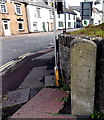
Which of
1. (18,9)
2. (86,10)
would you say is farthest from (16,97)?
(18,9)

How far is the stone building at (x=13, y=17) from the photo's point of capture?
71.5 ft

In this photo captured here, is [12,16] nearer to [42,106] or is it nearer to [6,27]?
[6,27]

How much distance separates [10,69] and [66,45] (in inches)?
145

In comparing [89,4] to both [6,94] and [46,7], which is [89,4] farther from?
[46,7]

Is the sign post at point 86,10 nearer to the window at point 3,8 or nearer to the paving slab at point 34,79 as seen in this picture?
the paving slab at point 34,79

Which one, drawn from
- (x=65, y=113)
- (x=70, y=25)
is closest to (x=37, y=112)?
(x=65, y=113)

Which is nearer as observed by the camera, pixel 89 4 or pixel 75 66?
pixel 75 66

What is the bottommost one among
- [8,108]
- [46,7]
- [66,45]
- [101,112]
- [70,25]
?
[8,108]

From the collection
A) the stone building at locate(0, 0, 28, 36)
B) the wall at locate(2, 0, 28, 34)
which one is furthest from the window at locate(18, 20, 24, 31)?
the wall at locate(2, 0, 28, 34)

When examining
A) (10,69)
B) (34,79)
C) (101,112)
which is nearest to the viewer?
(101,112)

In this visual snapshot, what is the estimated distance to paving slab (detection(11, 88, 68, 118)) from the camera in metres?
2.91

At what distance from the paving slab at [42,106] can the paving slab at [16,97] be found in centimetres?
33

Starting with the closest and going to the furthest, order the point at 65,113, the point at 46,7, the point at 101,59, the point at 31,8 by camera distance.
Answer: the point at 101,59
the point at 65,113
the point at 31,8
the point at 46,7

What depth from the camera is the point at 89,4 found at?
226 inches
